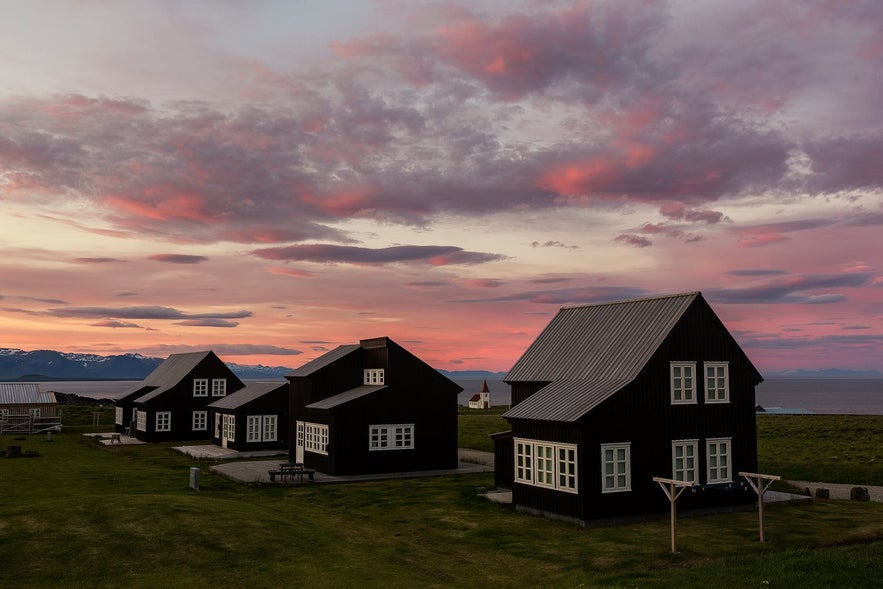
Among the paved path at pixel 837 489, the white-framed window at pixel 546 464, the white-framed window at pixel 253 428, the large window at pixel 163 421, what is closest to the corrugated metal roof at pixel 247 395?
the white-framed window at pixel 253 428

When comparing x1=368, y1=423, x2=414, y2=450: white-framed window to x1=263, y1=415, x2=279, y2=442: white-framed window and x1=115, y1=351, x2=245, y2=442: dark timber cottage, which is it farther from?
x1=115, y1=351, x2=245, y2=442: dark timber cottage

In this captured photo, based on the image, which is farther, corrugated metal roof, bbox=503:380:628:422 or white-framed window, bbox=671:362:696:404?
white-framed window, bbox=671:362:696:404

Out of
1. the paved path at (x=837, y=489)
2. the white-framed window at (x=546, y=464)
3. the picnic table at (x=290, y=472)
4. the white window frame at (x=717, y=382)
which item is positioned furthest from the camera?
the picnic table at (x=290, y=472)

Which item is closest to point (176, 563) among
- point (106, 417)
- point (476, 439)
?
point (476, 439)

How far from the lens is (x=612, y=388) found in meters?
30.6

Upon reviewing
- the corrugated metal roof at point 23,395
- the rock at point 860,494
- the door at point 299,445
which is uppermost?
the corrugated metal roof at point 23,395

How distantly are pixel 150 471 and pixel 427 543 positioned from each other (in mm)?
25576

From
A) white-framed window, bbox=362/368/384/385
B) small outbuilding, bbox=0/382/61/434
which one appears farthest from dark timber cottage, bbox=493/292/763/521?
small outbuilding, bbox=0/382/61/434

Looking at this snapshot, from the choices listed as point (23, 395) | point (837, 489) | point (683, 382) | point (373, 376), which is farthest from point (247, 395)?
point (837, 489)

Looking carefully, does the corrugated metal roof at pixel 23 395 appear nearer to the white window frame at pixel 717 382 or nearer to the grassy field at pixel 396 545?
the grassy field at pixel 396 545

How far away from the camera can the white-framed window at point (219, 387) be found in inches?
2800

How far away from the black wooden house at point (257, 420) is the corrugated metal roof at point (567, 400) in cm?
2913

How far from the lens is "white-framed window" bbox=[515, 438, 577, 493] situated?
28984 mm

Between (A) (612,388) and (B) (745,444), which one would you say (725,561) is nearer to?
(A) (612,388)
